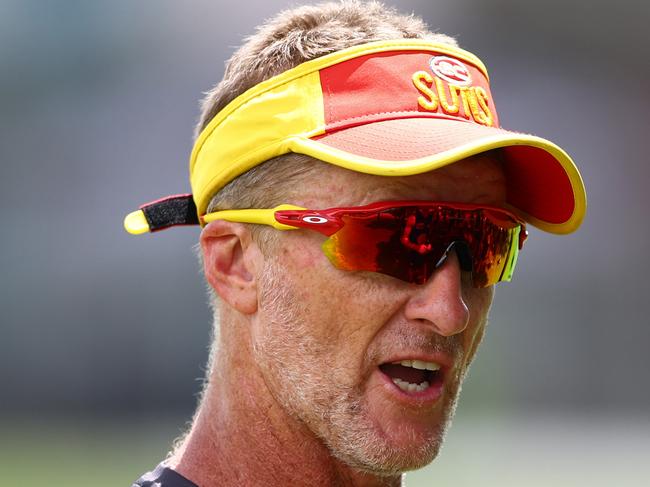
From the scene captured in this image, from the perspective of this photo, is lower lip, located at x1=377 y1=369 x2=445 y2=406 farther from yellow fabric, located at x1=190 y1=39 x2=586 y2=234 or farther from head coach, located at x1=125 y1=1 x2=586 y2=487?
yellow fabric, located at x1=190 y1=39 x2=586 y2=234

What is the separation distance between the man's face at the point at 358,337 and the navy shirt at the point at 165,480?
1.02 ft

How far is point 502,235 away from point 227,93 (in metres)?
0.81

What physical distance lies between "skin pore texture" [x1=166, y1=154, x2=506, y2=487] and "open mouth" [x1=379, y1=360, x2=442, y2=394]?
28mm

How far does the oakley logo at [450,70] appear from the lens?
242 cm

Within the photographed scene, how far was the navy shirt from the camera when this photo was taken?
228 cm

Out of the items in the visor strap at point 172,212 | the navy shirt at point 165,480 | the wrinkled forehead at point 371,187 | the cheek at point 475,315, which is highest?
the wrinkled forehead at point 371,187

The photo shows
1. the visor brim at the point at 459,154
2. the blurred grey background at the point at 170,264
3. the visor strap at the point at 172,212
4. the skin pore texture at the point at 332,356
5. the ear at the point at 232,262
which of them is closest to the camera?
the visor brim at the point at 459,154

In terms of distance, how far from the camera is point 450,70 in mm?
2439

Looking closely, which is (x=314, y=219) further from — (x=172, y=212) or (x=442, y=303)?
(x=172, y=212)

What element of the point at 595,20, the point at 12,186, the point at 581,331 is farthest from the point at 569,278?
the point at 12,186

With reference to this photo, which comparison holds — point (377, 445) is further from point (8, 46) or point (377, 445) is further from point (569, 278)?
point (8, 46)

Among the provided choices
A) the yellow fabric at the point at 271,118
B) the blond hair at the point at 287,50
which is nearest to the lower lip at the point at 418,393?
the blond hair at the point at 287,50

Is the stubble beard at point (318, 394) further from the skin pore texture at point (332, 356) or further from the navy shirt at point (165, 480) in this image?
the navy shirt at point (165, 480)

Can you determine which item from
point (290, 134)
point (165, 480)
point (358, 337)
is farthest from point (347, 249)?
point (165, 480)
